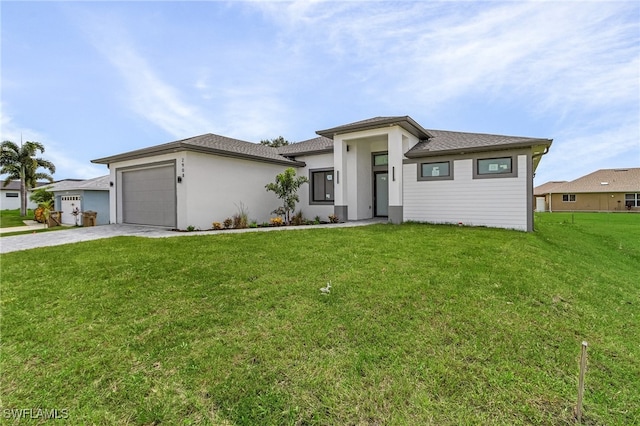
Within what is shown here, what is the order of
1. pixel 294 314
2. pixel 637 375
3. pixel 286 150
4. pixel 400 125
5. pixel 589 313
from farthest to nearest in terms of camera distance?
pixel 286 150 < pixel 400 125 < pixel 589 313 < pixel 294 314 < pixel 637 375

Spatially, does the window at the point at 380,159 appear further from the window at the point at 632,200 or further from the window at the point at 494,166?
the window at the point at 632,200

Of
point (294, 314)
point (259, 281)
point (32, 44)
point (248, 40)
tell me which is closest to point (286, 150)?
point (248, 40)

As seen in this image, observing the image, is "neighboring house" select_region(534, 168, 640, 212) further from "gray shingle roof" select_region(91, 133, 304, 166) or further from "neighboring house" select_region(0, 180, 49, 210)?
"neighboring house" select_region(0, 180, 49, 210)

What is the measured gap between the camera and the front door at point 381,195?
14656 mm

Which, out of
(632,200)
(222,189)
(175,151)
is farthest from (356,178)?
(632,200)

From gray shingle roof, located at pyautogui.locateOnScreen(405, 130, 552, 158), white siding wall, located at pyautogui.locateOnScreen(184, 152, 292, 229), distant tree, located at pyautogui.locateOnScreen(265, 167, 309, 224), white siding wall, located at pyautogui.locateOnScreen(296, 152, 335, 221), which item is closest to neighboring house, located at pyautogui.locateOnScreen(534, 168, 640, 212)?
gray shingle roof, located at pyautogui.locateOnScreen(405, 130, 552, 158)

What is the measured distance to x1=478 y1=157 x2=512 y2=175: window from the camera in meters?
10.8

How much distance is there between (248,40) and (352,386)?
1174cm

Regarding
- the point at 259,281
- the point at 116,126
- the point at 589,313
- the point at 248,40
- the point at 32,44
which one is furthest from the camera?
the point at 116,126

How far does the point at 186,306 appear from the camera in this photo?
403 centimetres

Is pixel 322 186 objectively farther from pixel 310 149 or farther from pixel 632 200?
pixel 632 200

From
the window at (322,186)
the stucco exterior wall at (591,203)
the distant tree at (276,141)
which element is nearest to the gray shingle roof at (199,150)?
the window at (322,186)

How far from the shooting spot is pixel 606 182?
3334 centimetres

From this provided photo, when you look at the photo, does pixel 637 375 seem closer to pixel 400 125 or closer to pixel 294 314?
pixel 294 314
